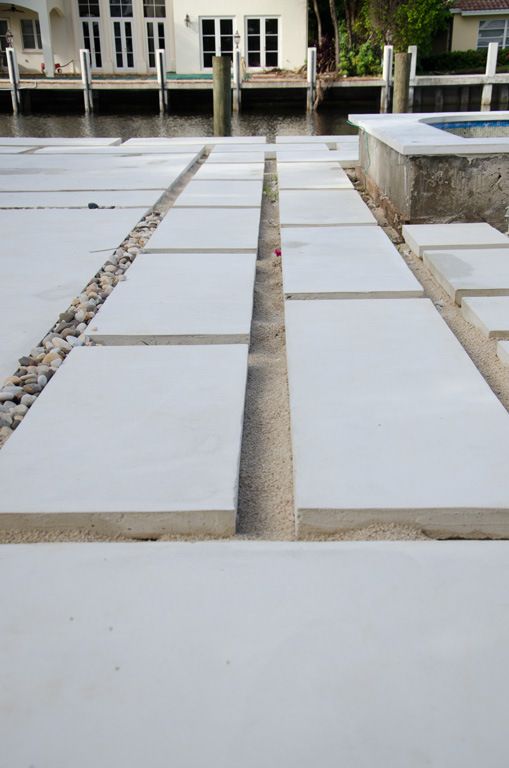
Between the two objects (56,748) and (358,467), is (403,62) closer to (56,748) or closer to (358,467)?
(358,467)

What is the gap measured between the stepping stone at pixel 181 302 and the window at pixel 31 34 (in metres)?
22.6

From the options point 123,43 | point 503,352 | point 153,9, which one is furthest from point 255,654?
point 153,9

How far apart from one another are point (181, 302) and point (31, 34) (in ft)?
77.2

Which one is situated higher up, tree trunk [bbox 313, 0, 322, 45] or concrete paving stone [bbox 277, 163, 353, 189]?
tree trunk [bbox 313, 0, 322, 45]

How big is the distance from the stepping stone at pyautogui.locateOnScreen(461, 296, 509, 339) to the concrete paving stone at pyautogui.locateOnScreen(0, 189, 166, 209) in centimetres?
267

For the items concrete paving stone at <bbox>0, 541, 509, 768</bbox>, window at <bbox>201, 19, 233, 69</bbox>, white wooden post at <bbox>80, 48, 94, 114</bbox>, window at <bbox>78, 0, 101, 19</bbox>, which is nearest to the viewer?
concrete paving stone at <bbox>0, 541, 509, 768</bbox>

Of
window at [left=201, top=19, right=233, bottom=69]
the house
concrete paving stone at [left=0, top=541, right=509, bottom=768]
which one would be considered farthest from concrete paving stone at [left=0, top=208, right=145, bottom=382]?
the house

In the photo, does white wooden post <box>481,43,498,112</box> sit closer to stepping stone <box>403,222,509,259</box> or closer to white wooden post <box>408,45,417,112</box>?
white wooden post <box>408,45,417,112</box>

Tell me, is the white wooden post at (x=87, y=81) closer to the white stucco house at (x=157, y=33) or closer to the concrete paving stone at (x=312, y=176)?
the white stucco house at (x=157, y=33)

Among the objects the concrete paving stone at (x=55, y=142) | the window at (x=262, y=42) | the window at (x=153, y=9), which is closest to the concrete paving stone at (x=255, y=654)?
the concrete paving stone at (x=55, y=142)

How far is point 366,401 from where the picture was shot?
1934 millimetres

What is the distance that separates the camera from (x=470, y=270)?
123 inches

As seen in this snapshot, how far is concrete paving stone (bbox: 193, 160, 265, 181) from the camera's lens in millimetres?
5953

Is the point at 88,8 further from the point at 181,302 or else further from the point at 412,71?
the point at 181,302
